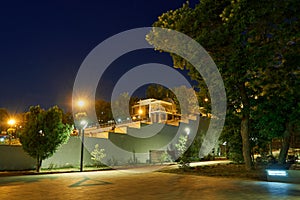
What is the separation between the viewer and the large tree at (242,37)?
1402 cm

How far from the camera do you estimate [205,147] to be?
32.2m

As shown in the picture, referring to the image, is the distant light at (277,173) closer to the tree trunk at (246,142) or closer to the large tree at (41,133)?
the tree trunk at (246,142)

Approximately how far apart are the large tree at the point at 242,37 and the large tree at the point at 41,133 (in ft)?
30.2

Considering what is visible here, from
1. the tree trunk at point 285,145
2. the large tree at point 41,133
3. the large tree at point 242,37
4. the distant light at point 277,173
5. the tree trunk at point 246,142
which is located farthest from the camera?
the large tree at point 41,133

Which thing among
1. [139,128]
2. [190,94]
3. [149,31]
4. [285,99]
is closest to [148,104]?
[190,94]

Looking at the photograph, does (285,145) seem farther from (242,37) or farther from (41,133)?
(41,133)

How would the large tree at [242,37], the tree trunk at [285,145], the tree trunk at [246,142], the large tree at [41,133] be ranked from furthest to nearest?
1. the large tree at [41,133]
2. the tree trunk at [246,142]
3. the tree trunk at [285,145]
4. the large tree at [242,37]

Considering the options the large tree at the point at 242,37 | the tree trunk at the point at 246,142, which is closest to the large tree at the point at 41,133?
the large tree at the point at 242,37

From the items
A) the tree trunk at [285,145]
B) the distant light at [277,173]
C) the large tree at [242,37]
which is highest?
the large tree at [242,37]

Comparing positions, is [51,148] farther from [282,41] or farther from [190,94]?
[190,94]

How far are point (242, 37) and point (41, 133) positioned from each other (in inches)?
514

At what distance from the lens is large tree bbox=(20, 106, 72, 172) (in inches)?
734

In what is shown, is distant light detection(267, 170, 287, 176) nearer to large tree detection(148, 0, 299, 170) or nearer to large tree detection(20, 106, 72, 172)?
large tree detection(148, 0, 299, 170)

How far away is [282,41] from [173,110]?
122 feet
